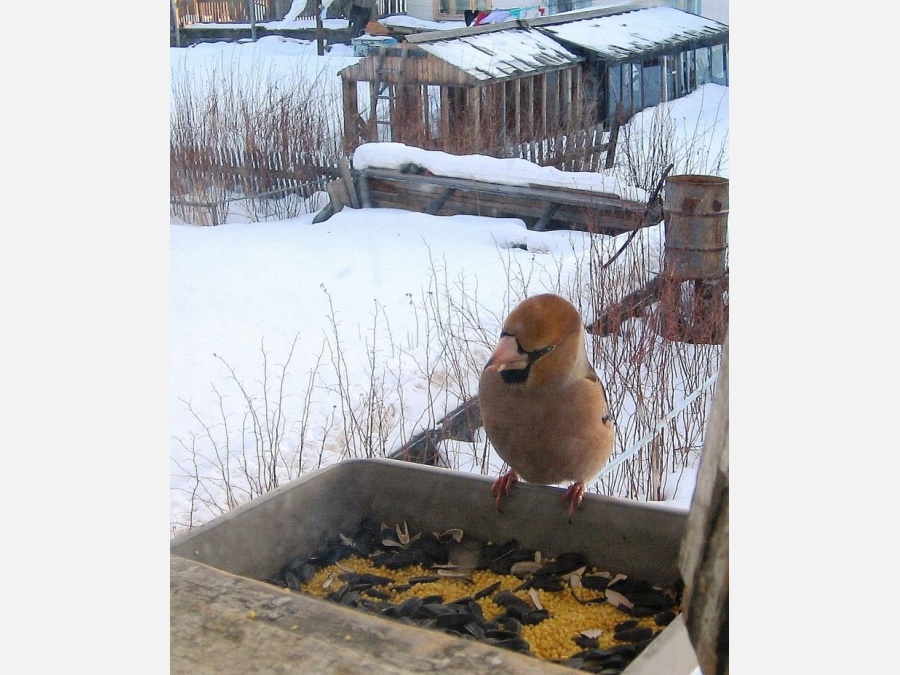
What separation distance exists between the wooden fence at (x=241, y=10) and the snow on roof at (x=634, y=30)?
7.4 inches

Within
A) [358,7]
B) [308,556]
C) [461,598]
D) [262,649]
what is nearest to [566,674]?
[262,649]

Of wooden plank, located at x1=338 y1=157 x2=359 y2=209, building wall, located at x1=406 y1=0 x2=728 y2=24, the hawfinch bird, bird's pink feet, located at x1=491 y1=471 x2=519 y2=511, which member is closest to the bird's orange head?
the hawfinch bird

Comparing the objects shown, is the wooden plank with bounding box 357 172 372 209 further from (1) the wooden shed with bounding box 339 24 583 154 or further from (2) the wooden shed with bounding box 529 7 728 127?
(2) the wooden shed with bounding box 529 7 728 127

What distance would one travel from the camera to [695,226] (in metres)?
1.28

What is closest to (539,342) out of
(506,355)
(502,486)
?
(506,355)

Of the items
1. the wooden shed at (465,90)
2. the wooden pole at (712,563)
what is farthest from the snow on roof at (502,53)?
the wooden pole at (712,563)

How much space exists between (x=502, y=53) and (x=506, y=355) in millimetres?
411

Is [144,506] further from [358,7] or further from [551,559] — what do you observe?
[358,7]

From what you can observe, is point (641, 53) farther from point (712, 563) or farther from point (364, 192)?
point (712, 563)

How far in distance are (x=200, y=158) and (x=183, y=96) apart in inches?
3.2

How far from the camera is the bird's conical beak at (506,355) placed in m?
0.96

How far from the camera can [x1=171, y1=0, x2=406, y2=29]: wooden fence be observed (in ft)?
3.51

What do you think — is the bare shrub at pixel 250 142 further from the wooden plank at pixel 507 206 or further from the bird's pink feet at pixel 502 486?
the bird's pink feet at pixel 502 486

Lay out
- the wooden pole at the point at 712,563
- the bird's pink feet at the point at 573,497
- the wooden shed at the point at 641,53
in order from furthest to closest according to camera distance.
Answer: the wooden shed at the point at 641,53 < the bird's pink feet at the point at 573,497 < the wooden pole at the point at 712,563
